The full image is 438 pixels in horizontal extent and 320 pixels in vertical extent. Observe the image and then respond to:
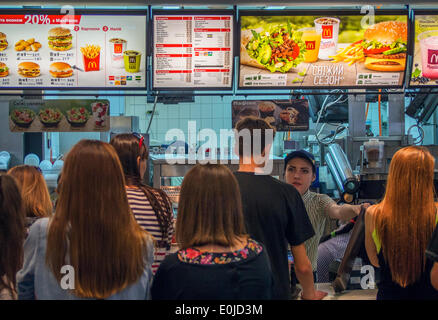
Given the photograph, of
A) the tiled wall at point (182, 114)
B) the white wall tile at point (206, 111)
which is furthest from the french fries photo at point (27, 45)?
the white wall tile at point (206, 111)

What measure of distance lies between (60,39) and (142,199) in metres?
2.26

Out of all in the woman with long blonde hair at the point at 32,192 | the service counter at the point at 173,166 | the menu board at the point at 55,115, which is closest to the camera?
the woman with long blonde hair at the point at 32,192

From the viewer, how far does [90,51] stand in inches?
158

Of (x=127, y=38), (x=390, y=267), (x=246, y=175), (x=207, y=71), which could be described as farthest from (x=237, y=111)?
(x=390, y=267)

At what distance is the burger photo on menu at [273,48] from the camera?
159 inches

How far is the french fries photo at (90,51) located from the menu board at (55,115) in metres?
0.43

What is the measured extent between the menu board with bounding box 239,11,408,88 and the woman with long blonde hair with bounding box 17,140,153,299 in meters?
2.51

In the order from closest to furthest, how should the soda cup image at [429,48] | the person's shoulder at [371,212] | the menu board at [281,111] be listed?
the person's shoulder at [371,212]
the soda cup image at [429,48]
the menu board at [281,111]

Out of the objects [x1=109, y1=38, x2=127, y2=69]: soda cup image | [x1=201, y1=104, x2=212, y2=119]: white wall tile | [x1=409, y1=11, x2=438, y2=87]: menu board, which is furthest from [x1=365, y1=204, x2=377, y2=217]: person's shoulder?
[x1=201, y1=104, x2=212, y2=119]: white wall tile

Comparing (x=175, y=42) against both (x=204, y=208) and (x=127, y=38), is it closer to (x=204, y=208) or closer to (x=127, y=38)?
(x=127, y=38)

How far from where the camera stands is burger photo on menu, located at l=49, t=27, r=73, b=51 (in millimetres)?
3998

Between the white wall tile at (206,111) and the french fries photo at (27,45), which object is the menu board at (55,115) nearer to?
the french fries photo at (27,45)

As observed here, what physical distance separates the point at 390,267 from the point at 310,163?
139 cm

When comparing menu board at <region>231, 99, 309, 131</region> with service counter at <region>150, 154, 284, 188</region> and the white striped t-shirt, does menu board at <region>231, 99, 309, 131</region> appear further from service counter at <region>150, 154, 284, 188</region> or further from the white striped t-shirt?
the white striped t-shirt
